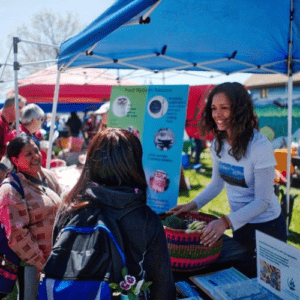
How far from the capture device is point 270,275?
1.26 metres

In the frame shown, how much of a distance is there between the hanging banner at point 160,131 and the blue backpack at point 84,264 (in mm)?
2144

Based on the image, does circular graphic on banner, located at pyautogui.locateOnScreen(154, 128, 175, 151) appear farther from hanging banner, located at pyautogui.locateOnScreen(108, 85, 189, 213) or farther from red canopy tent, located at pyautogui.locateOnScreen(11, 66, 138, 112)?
red canopy tent, located at pyautogui.locateOnScreen(11, 66, 138, 112)

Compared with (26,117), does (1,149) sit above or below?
below

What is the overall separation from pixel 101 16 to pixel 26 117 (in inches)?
82.3

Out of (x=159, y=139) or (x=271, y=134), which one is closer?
(x=159, y=139)

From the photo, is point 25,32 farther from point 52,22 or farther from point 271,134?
point 271,134

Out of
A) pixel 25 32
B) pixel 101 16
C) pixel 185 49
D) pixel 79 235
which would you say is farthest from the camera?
pixel 25 32

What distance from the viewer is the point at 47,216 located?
2.06 meters

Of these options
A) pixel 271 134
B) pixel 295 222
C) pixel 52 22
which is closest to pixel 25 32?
pixel 52 22

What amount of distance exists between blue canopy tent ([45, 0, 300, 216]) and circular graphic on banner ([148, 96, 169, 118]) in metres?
0.44

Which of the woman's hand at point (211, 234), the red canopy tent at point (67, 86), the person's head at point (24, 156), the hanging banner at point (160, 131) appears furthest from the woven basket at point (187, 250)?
the red canopy tent at point (67, 86)

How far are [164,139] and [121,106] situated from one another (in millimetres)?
718

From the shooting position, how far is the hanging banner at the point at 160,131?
3.05 metres

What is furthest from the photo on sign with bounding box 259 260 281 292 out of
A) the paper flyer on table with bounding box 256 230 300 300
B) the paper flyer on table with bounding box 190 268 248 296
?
the paper flyer on table with bounding box 190 268 248 296
